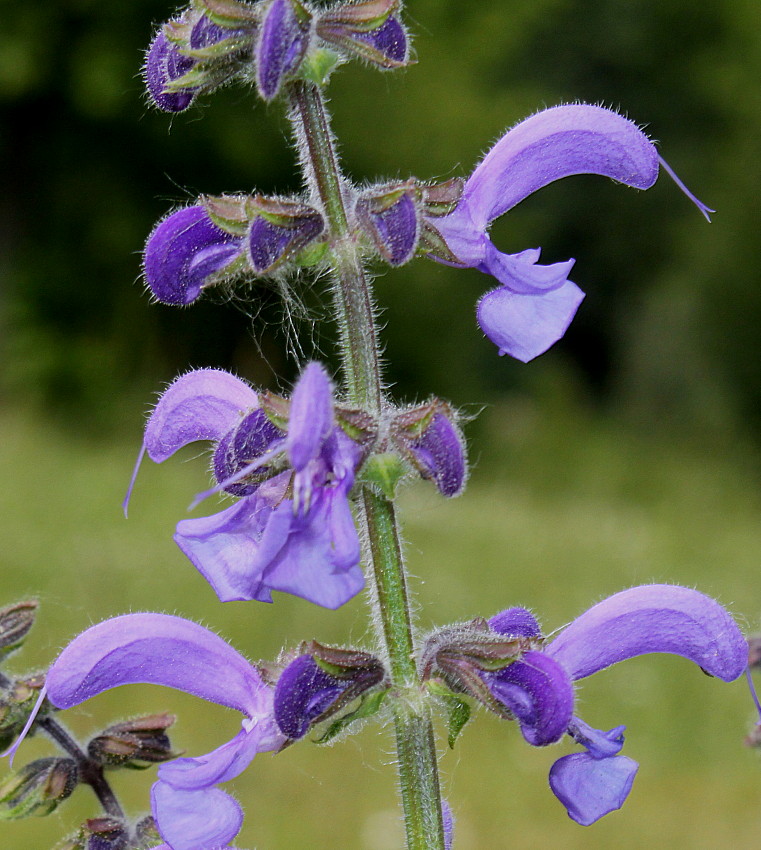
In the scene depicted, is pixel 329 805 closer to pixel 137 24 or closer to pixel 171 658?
pixel 171 658

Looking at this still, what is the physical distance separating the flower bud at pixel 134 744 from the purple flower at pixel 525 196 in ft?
2.37

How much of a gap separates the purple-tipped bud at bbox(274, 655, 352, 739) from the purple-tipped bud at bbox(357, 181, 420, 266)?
48 centimetres

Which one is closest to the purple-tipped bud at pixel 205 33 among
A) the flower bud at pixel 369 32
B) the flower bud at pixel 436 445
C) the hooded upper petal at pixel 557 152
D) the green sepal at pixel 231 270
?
the flower bud at pixel 369 32

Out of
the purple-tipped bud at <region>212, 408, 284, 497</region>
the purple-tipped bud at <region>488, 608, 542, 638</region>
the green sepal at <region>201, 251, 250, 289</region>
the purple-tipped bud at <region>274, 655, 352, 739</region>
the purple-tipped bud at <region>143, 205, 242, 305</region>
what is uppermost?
the purple-tipped bud at <region>143, 205, 242, 305</region>

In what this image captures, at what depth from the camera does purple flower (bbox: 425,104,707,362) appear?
4.57 feet

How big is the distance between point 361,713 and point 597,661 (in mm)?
337

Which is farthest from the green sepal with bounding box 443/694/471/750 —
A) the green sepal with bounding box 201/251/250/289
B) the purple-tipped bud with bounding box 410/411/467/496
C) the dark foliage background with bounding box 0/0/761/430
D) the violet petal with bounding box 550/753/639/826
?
the dark foliage background with bounding box 0/0/761/430

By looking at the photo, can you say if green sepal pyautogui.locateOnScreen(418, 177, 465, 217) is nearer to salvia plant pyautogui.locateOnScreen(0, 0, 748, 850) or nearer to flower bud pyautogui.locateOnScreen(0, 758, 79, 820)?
salvia plant pyautogui.locateOnScreen(0, 0, 748, 850)

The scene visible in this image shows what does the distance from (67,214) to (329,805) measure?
11.1m

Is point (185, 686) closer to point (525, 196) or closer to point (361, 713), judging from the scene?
point (361, 713)

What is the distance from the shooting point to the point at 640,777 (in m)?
6.35

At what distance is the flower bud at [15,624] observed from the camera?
5.08 ft

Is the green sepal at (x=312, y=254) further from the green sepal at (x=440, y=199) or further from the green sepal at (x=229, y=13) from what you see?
the green sepal at (x=229, y=13)

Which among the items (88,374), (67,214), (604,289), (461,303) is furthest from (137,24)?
(604,289)
